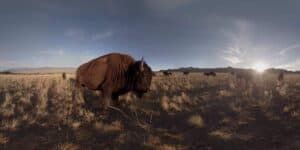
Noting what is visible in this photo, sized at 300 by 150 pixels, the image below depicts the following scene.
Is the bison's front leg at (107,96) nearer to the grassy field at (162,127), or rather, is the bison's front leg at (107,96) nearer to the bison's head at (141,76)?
the grassy field at (162,127)

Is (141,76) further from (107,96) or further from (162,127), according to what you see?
(162,127)

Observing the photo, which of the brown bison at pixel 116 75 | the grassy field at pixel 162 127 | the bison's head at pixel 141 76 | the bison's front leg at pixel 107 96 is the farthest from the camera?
the bison's front leg at pixel 107 96

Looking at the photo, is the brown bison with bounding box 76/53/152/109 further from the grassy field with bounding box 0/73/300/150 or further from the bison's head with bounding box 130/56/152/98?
the grassy field with bounding box 0/73/300/150

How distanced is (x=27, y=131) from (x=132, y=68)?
410cm

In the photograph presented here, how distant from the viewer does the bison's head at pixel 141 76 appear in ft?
29.2

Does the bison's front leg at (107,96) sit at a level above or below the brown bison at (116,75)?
below

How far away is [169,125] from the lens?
8.42 meters

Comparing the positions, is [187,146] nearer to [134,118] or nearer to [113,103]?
[134,118]

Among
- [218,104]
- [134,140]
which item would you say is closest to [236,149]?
[134,140]

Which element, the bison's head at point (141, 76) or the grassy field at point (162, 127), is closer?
the grassy field at point (162, 127)

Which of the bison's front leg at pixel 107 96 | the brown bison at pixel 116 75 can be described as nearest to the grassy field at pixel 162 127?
the bison's front leg at pixel 107 96

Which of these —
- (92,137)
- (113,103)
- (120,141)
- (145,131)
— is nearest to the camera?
(120,141)

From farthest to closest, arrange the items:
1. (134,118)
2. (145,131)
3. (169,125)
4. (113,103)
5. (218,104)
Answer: (218,104) → (113,103) → (134,118) → (169,125) → (145,131)

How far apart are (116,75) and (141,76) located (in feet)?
4.13
